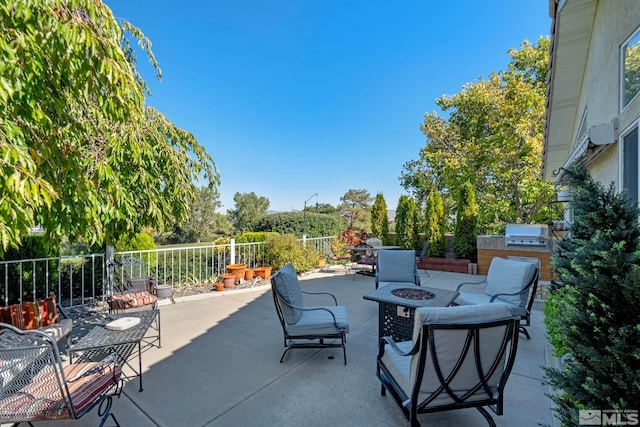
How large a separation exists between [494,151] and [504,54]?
468cm

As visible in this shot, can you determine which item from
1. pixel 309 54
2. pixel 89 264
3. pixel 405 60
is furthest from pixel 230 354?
pixel 405 60

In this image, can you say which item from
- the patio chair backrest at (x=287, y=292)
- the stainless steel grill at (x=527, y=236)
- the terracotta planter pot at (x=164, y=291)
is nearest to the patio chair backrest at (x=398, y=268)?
the patio chair backrest at (x=287, y=292)

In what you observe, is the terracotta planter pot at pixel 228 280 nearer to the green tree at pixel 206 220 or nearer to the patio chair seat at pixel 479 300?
the patio chair seat at pixel 479 300

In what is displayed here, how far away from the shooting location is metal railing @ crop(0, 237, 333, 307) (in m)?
4.73

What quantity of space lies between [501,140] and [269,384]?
1297cm

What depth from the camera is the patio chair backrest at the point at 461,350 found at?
6.20 feet

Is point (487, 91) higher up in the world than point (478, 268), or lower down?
higher up

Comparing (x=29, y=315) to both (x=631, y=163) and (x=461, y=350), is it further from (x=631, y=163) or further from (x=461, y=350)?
(x=631, y=163)

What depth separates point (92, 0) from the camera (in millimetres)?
1969

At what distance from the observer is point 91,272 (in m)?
5.93

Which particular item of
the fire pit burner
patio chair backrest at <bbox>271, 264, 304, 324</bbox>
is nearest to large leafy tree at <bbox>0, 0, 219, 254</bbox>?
patio chair backrest at <bbox>271, 264, 304, 324</bbox>

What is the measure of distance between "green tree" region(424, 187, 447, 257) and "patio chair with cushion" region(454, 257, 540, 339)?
16.9 feet

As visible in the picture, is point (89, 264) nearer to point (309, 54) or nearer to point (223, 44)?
point (223, 44)

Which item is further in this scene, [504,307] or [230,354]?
[230,354]
